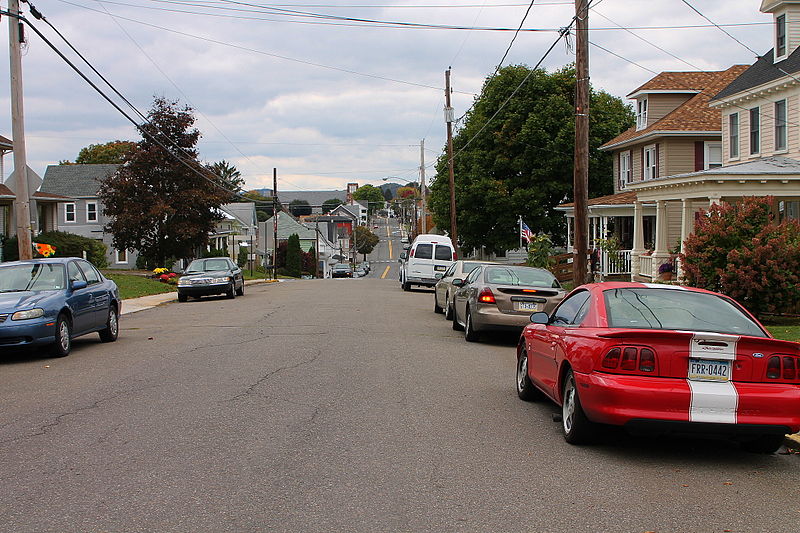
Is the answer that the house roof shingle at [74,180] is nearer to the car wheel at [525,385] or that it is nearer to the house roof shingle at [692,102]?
the house roof shingle at [692,102]

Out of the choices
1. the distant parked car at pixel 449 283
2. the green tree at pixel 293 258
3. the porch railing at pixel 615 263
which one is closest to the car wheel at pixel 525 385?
the distant parked car at pixel 449 283

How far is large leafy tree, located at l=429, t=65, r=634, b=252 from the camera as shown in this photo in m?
45.3

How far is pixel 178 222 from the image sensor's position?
43.3 meters

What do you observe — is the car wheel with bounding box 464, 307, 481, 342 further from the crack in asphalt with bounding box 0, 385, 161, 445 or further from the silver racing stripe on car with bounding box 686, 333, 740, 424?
the silver racing stripe on car with bounding box 686, 333, 740, 424

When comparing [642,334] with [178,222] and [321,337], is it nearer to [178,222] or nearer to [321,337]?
[321,337]

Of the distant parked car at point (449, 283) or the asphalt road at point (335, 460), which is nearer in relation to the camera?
the asphalt road at point (335, 460)

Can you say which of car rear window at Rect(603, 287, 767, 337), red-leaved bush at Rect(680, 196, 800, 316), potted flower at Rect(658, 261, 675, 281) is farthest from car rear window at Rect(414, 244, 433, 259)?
car rear window at Rect(603, 287, 767, 337)

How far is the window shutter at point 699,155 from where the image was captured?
34719 mm

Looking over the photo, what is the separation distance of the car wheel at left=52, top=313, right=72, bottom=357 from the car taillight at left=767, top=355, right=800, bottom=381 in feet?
34.6

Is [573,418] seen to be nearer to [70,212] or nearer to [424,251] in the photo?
[424,251]

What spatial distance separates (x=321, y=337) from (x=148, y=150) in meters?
31.0

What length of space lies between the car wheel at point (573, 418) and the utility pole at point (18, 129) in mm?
15820

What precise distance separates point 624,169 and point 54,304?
32.5 metres

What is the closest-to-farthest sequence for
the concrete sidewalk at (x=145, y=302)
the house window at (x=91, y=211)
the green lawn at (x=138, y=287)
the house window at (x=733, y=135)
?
the concrete sidewalk at (x=145, y=302)
the house window at (x=733, y=135)
the green lawn at (x=138, y=287)
the house window at (x=91, y=211)
